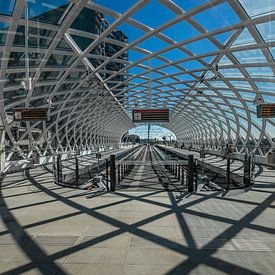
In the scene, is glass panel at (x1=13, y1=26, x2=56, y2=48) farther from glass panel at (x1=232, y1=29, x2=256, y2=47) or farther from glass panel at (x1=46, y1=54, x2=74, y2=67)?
glass panel at (x1=232, y1=29, x2=256, y2=47)

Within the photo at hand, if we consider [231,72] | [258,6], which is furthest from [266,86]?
[258,6]

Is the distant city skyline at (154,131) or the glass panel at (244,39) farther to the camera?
the distant city skyline at (154,131)

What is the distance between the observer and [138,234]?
505 cm

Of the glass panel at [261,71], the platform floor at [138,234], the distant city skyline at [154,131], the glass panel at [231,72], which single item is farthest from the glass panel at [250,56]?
the distant city skyline at [154,131]

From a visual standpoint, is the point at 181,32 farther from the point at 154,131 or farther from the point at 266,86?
the point at 154,131

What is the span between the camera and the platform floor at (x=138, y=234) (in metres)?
3.80

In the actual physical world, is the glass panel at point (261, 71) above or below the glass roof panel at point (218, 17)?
below

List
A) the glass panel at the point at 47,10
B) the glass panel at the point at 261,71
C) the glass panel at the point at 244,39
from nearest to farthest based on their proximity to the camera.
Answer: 1. the glass panel at the point at 47,10
2. the glass panel at the point at 244,39
3. the glass panel at the point at 261,71

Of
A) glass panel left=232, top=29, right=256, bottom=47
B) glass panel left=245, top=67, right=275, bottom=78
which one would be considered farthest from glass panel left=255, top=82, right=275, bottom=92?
glass panel left=232, top=29, right=256, bottom=47

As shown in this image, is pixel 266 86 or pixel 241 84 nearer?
pixel 266 86

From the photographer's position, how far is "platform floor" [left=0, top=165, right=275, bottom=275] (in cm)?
380

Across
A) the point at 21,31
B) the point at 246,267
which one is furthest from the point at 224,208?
the point at 21,31

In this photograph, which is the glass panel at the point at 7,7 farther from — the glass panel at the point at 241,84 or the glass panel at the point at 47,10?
the glass panel at the point at 241,84

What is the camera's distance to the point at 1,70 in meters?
13.2
